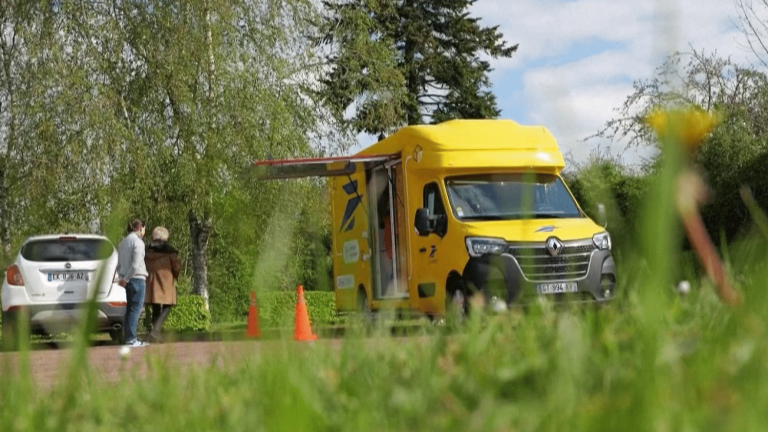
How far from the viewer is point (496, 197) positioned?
45.1 ft

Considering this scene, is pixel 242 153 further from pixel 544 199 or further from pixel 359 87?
pixel 544 199

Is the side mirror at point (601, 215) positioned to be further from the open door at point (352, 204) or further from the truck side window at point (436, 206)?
the open door at point (352, 204)

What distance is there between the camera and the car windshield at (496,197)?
1365 cm

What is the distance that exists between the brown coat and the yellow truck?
2.11 meters

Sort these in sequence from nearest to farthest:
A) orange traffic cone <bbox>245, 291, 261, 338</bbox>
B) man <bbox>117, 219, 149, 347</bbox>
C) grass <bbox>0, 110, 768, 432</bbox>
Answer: grass <bbox>0, 110, 768, 432</bbox>
orange traffic cone <bbox>245, 291, 261, 338</bbox>
man <bbox>117, 219, 149, 347</bbox>

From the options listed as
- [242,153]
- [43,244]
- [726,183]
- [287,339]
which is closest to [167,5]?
[242,153]

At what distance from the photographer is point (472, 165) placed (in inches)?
546

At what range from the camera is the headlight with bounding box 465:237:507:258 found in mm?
12961

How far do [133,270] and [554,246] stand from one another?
564cm

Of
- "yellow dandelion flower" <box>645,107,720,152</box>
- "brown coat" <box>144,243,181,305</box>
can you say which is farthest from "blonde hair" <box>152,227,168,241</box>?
"yellow dandelion flower" <box>645,107,720,152</box>

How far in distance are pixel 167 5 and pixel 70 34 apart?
2.29m

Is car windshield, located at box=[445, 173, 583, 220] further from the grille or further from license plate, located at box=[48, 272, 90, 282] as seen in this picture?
license plate, located at box=[48, 272, 90, 282]

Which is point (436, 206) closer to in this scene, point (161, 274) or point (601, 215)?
point (161, 274)

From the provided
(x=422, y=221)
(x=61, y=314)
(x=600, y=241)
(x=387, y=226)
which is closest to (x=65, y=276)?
(x=61, y=314)
